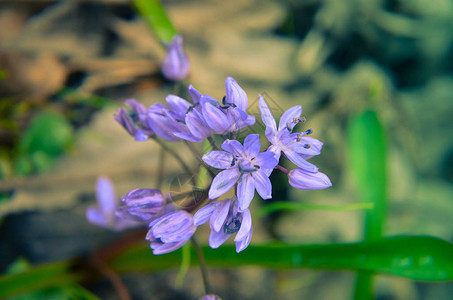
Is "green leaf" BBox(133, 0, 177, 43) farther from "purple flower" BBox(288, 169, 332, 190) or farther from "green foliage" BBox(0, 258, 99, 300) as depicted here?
"green foliage" BBox(0, 258, 99, 300)

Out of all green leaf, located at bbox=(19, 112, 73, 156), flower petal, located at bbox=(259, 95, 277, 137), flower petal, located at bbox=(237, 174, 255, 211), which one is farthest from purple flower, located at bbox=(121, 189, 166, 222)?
green leaf, located at bbox=(19, 112, 73, 156)

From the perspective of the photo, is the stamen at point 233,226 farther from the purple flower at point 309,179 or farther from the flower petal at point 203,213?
the purple flower at point 309,179

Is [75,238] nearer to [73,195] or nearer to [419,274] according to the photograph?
[73,195]

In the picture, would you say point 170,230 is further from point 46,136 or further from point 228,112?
point 46,136

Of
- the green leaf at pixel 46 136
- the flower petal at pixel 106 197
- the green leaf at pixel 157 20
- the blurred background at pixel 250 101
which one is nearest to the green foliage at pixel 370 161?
the blurred background at pixel 250 101

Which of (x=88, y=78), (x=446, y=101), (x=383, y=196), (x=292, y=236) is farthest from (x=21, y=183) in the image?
(x=446, y=101)

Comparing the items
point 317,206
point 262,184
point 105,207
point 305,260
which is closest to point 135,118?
point 262,184
